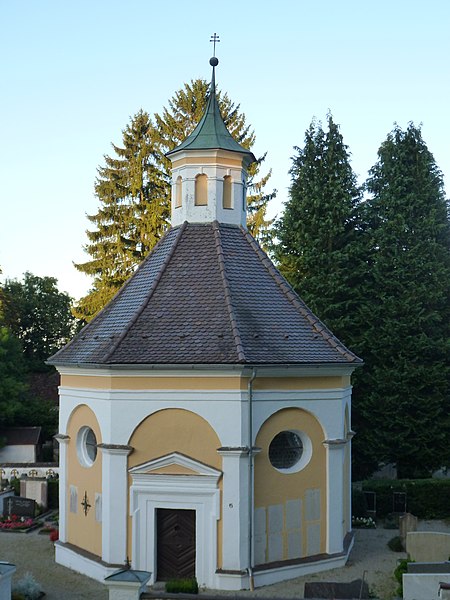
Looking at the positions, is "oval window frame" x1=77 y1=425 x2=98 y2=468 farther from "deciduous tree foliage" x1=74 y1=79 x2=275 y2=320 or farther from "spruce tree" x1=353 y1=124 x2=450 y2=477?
"deciduous tree foliage" x1=74 y1=79 x2=275 y2=320

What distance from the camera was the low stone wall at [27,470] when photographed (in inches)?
1138

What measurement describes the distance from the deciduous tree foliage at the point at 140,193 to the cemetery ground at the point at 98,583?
2082cm

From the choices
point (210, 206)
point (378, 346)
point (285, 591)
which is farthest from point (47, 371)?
point (285, 591)

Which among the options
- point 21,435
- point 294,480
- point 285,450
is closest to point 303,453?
point 285,450

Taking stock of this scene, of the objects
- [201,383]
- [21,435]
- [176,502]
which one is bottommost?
[21,435]

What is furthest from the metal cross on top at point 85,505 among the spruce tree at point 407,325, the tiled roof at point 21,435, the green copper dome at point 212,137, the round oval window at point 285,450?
the tiled roof at point 21,435

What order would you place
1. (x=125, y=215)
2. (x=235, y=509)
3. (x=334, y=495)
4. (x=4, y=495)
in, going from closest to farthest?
(x=235, y=509)
(x=334, y=495)
(x=4, y=495)
(x=125, y=215)

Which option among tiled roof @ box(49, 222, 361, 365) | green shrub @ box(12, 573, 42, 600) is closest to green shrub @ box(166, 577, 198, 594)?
green shrub @ box(12, 573, 42, 600)

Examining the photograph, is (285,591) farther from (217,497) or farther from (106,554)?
(106,554)

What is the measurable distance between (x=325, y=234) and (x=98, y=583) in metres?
18.0

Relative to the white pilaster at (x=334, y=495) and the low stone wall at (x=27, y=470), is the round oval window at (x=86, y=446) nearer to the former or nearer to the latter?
the white pilaster at (x=334, y=495)

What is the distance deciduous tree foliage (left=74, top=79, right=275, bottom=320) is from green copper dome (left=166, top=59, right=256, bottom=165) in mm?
18971

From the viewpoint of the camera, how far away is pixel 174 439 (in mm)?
16250

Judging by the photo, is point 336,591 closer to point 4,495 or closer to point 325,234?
point 4,495
